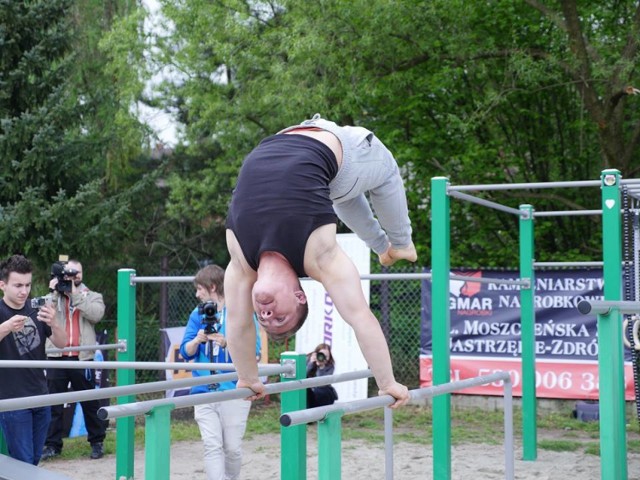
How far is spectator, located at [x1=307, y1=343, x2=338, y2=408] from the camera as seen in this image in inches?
339

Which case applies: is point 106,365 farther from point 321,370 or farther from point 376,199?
point 321,370

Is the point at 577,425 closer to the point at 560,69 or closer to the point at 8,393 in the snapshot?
the point at 560,69

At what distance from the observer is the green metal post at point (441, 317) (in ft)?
19.6

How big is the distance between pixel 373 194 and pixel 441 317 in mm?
2537

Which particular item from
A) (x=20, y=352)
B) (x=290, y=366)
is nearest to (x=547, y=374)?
(x=290, y=366)

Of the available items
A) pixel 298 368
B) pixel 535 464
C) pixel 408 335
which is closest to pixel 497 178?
pixel 408 335

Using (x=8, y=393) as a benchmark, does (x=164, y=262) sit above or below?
above

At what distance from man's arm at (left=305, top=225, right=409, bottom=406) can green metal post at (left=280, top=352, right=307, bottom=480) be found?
1.15 m

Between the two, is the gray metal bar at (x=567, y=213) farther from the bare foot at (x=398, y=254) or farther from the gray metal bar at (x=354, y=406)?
the gray metal bar at (x=354, y=406)

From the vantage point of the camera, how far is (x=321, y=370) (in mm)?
8836

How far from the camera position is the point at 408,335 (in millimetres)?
10234

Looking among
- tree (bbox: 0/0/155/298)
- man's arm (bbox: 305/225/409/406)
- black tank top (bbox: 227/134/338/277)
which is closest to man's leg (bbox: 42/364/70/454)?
tree (bbox: 0/0/155/298)

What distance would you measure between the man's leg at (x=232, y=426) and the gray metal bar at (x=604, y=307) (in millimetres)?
2304

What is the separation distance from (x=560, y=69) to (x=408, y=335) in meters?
3.92
